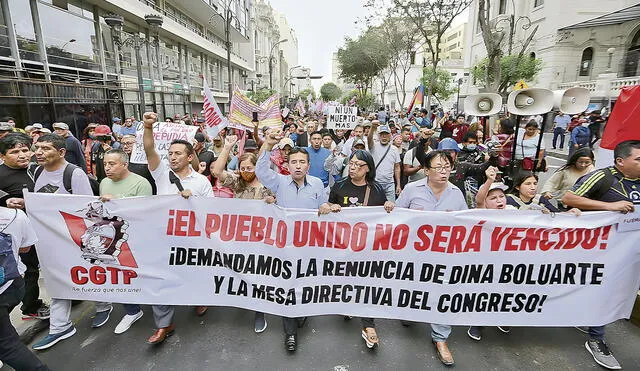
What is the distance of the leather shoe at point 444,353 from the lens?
288 centimetres

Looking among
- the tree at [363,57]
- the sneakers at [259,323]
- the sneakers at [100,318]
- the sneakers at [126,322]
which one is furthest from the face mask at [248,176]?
the tree at [363,57]

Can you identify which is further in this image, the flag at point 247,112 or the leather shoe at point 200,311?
the flag at point 247,112

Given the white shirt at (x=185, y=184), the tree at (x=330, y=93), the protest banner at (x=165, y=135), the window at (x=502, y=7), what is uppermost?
the window at (x=502, y=7)

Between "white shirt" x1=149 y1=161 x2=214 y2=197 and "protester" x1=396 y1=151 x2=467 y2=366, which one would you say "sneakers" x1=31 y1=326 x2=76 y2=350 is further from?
"protester" x1=396 y1=151 x2=467 y2=366

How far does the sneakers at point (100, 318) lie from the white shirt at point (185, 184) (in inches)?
50.5

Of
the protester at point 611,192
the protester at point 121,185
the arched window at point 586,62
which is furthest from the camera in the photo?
the arched window at point 586,62

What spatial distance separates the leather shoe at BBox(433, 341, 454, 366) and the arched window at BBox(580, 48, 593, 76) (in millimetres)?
33216

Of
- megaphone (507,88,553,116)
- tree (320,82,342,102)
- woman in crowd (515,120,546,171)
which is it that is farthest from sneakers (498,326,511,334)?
tree (320,82,342,102)

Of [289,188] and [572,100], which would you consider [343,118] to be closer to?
[572,100]

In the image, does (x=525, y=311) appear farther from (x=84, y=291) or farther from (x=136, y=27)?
(x=136, y=27)

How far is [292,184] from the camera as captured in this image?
331 centimetres

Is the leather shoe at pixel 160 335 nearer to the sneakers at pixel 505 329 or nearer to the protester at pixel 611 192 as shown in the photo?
the sneakers at pixel 505 329

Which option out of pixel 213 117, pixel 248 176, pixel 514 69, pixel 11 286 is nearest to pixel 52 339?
pixel 11 286

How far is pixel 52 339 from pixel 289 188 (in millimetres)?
2428
